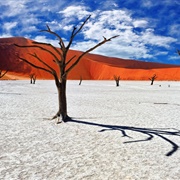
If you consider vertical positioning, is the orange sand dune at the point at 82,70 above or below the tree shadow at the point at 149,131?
above

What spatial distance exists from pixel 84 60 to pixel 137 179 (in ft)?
433

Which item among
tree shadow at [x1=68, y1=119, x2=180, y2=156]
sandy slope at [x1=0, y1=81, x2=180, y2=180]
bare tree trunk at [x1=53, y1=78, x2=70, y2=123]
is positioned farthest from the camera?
bare tree trunk at [x1=53, y1=78, x2=70, y2=123]

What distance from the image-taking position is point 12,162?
5.31m

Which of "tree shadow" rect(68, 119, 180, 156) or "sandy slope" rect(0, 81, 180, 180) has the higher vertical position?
"tree shadow" rect(68, 119, 180, 156)

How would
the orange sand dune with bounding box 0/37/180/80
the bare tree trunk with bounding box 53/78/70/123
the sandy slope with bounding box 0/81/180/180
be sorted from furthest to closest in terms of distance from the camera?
the orange sand dune with bounding box 0/37/180/80, the bare tree trunk with bounding box 53/78/70/123, the sandy slope with bounding box 0/81/180/180

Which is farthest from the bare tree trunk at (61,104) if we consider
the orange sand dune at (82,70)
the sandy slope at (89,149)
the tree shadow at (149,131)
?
the orange sand dune at (82,70)

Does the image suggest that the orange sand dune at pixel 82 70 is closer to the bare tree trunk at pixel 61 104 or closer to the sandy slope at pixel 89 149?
the bare tree trunk at pixel 61 104

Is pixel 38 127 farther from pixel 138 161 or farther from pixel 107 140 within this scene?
pixel 138 161

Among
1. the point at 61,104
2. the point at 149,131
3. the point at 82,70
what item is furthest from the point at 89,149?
the point at 82,70

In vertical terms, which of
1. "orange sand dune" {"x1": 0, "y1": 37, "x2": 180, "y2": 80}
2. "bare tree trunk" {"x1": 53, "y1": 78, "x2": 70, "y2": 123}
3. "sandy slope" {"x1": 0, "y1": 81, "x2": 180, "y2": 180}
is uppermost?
"orange sand dune" {"x1": 0, "y1": 37, "x2": 180, "y2": 80}

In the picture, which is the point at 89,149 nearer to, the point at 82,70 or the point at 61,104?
the point at 61,104

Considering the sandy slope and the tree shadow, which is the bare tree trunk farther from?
the tree shadow

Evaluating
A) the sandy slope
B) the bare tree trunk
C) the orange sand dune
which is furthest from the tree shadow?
the orange sand dune

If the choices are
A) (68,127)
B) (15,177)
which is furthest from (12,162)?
(68,127)
